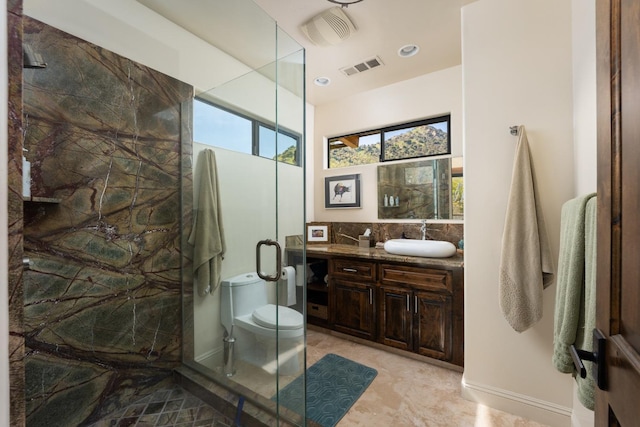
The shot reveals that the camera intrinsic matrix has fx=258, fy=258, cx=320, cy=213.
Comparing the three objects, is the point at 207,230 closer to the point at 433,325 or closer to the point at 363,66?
the point at 433,325

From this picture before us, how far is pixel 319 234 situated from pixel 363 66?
1.89 metres

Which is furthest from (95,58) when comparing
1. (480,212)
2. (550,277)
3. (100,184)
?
(550,277)

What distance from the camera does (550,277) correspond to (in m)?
1.52

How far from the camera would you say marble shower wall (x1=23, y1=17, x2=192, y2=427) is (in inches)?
49.0

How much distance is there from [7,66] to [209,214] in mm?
1338

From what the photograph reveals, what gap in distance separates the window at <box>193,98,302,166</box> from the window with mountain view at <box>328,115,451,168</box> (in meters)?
1.58

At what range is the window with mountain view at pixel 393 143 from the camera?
2691 millimetres

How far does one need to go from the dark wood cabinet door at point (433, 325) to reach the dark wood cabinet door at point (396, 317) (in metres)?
0.06

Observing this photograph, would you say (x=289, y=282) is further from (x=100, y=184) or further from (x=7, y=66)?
(x=7, y=66)

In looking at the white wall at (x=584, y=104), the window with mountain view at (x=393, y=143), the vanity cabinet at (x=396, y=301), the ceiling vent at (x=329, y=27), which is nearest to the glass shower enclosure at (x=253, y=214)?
the vanity cabinet at (x=396, y=301)

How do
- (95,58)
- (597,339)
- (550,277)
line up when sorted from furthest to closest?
1. (550,277)
2. (95,58)
3. (597,339)

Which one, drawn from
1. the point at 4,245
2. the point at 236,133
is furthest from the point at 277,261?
the point at 4,245

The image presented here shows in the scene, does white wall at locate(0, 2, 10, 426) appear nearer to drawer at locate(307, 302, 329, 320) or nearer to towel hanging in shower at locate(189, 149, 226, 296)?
towel hanging in shower at locate(189, 149, 226, 296)

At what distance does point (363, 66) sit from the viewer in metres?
2.51
